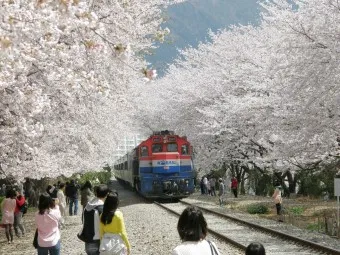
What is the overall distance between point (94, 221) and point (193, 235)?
3.06 m

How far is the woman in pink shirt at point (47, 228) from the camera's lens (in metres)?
7.85

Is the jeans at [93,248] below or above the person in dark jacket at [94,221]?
below

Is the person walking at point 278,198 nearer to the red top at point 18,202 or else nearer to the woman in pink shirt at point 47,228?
the red top at point 18,202

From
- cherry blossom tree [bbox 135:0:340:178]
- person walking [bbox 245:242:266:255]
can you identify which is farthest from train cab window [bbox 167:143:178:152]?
person walking [bbox 245:242:266:255]

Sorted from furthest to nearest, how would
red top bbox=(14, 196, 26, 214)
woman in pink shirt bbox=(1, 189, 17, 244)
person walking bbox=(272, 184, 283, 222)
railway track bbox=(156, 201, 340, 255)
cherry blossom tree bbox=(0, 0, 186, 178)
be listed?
person walking bbox=(272, 184, 283, 222), red top bbox=(14, 196, 26, 214), woman in pink shirt bbox=(1, 189, 17, 244), railway track bbox=(156, 201, 340, 255), cherry blossom tree bbox=(0, 0, 186, 178)

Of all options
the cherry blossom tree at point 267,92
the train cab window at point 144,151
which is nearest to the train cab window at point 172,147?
the train cab window at point 144,151

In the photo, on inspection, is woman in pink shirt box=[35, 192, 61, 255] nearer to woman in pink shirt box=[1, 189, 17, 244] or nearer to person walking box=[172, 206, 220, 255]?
person walking box=[172, 206, 220, 255]

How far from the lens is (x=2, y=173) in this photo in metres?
14.8

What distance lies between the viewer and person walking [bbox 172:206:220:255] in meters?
4.07

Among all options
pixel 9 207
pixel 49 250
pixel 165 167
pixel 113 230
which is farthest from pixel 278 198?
pixel 113 230

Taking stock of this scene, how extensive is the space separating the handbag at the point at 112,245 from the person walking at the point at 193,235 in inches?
87.9

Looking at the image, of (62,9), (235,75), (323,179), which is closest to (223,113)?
(235,75)

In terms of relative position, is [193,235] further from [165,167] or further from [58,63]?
[165,167]

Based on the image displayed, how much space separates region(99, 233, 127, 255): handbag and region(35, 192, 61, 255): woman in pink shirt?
1.74 m
